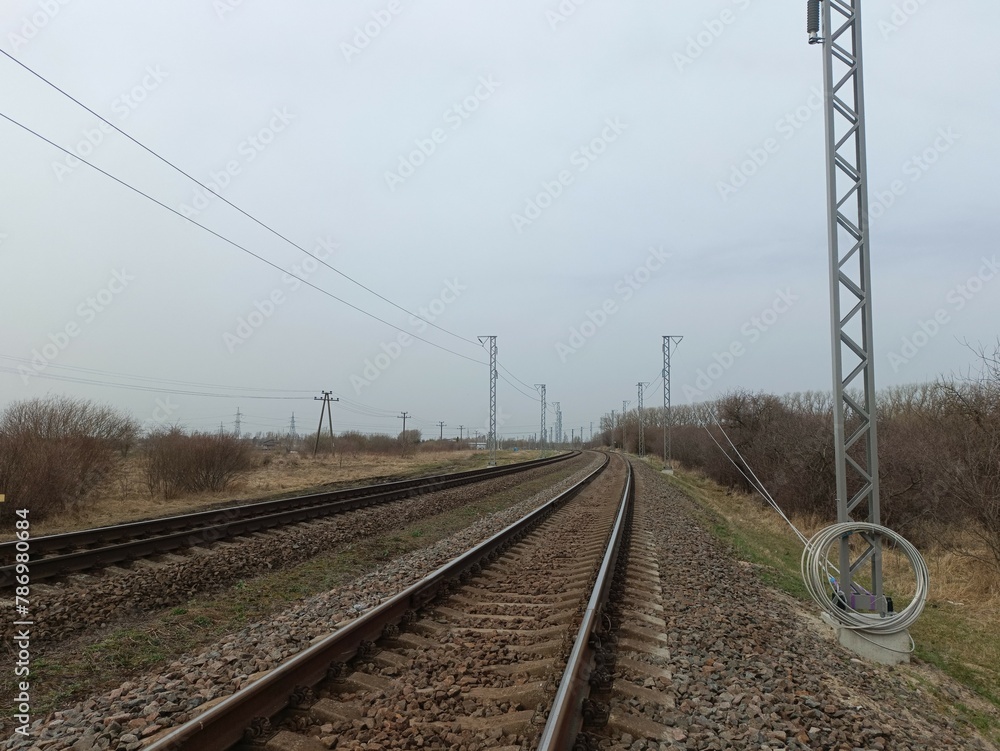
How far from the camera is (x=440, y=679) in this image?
459 centimetres

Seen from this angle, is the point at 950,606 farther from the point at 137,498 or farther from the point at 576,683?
the point at 137,498

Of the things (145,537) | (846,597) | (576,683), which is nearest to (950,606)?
(846,597)

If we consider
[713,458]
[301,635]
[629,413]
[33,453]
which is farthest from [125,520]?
[629,413]

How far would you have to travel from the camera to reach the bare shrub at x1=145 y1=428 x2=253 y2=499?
21.1 m

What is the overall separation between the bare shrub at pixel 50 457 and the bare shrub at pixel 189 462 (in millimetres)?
1525

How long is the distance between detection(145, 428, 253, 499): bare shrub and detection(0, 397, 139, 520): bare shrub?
153 cm

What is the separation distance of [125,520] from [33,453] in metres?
2.70

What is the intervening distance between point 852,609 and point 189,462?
68.6 ft

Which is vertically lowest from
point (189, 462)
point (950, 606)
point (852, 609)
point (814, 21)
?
point (950, 606)

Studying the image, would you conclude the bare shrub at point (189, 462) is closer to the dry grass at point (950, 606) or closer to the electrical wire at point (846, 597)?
the dry grass at point (950, 606)

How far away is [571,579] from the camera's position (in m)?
8.23

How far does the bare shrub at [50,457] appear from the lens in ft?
45.6

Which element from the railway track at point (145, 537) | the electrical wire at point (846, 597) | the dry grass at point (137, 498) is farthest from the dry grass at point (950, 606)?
the dry grass at point (137, 498)

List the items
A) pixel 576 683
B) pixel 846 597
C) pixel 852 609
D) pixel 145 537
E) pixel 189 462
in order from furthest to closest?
pixel 189 462
pixel 145 537
pixel 846 597
pixel 852 609
pixel 576 683
